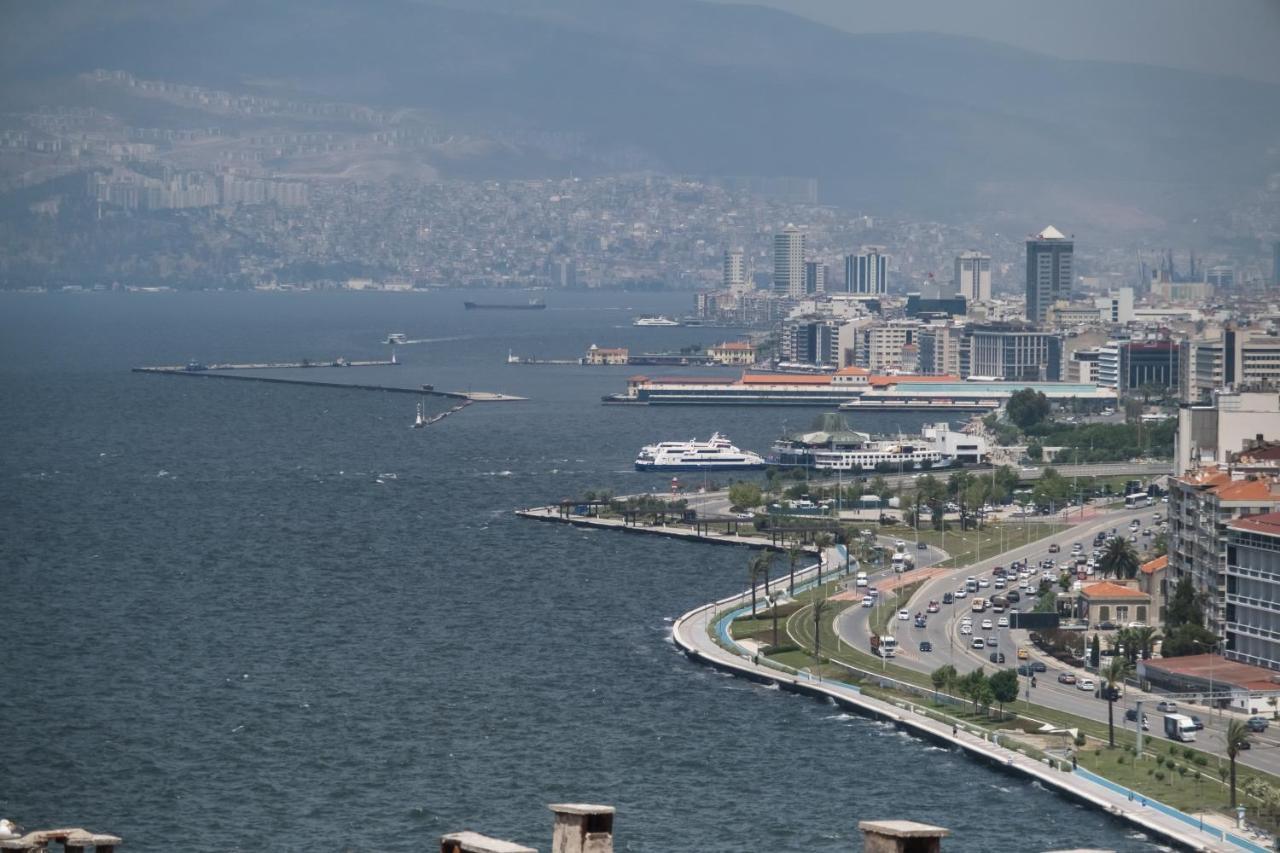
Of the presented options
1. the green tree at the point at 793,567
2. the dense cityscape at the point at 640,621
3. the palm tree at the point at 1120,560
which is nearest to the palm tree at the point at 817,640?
the dense cityscape at the point at 640,621

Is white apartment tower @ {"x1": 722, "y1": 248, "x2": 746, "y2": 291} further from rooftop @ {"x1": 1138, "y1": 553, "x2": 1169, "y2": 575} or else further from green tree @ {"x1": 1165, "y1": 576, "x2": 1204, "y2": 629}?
green tree @ {"x1": 1165, "y1": 576, "x2": 1204, "y2": 629}

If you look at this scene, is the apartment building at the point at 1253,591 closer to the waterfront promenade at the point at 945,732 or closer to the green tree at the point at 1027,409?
the waterfront promenade at the point at 945,732

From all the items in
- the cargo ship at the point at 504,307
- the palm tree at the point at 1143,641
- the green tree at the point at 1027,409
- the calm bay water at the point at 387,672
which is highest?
the cargo ship at the point at 504,307

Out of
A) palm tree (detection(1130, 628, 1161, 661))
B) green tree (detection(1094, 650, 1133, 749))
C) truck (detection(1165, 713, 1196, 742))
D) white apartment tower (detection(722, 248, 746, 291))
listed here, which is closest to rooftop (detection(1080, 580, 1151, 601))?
palm tree (detection(1130, 628, 1161, 661))

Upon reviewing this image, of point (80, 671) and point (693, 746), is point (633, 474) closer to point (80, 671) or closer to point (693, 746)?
point (80, 671)

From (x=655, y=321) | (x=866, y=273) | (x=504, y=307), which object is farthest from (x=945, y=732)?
(x=504, y=307)

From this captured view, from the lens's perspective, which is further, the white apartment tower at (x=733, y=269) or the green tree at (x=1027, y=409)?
the white apartment tower at (x=733, y=269)

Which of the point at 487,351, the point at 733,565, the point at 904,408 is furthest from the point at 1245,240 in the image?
the point at 733,565
